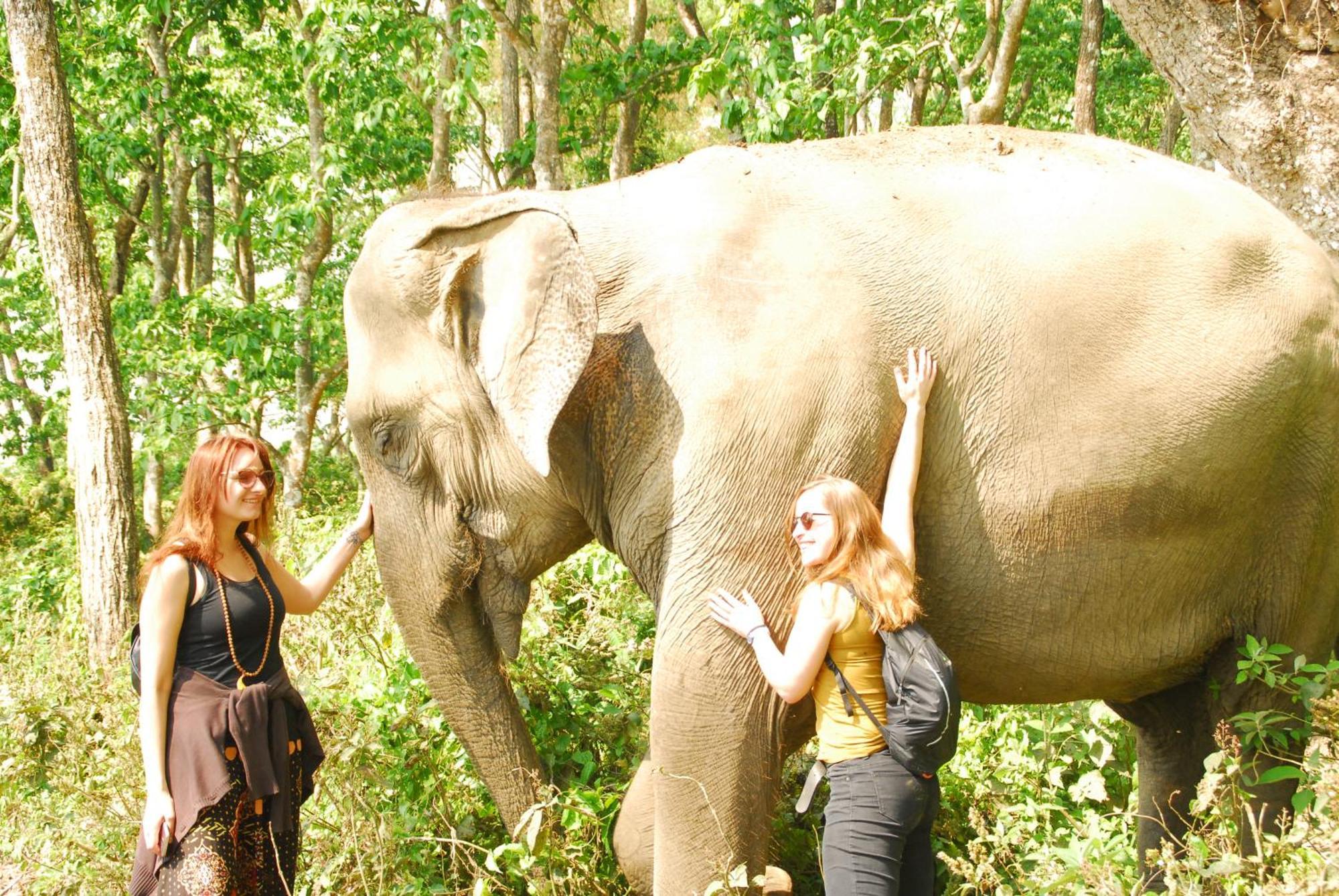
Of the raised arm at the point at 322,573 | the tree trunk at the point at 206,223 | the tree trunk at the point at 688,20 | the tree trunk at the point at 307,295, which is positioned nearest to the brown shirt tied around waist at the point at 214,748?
the raised arm at the point at 322,573

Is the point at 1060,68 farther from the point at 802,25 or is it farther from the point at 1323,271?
the point at 1323,271

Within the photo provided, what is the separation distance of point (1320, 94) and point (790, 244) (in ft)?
6.65

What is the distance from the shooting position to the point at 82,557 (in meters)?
6.32

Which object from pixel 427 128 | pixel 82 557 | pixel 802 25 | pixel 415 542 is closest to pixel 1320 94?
pixel 415 542

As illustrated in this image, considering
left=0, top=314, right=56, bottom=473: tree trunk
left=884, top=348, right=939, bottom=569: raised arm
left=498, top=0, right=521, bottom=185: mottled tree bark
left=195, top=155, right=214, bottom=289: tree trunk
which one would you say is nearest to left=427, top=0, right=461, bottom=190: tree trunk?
left=498, top=0, right=521, bottom=185: mottled tree bark

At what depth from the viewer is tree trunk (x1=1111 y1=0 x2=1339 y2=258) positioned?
3.65m

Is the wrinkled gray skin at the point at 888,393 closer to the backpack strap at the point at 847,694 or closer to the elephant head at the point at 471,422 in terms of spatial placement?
the elephant head at the point at 471,422

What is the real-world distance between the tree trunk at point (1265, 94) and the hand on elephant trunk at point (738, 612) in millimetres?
2315

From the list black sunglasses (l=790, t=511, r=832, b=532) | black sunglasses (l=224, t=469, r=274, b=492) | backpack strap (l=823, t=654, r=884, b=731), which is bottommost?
backpack strap (l=823, t=654, r=884, b=731)

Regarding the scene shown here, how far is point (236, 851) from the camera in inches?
111

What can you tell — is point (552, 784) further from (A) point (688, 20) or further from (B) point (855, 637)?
(A) point (688, 20)

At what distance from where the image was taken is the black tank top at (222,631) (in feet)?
9.25

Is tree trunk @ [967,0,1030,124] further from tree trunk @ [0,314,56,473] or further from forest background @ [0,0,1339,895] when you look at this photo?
tree trunk @ [0,314,56,473]

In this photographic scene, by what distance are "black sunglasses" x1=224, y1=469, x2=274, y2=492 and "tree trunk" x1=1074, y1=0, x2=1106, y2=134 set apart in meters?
7.47
